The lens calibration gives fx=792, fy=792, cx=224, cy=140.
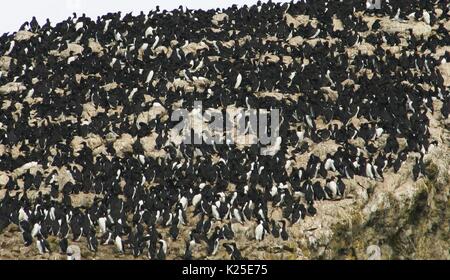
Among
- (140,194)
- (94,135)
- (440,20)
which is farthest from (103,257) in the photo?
(440,20)

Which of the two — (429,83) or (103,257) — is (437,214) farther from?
(103,257)

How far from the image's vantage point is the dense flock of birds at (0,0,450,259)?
21719 mm

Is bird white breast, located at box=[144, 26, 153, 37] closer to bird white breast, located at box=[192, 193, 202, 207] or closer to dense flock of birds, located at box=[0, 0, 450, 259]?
dense flock of birds, located at box=[0, 0, 450, 259]

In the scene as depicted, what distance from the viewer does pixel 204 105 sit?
93.4ft

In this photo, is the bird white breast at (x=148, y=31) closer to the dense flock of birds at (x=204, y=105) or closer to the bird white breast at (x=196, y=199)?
the dense flock of birds at (x=204, y=105)

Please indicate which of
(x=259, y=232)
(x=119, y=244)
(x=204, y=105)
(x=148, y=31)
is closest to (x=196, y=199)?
(x=259, y=232)

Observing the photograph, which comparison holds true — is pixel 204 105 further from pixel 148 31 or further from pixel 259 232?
pixel 148 31

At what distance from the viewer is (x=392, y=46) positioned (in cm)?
3362

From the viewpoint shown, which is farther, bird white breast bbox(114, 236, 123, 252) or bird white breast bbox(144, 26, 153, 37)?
bird white breast bbox(144, 26, 153, 37)

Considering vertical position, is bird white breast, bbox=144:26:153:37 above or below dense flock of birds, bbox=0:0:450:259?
above

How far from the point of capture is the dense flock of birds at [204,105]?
2172 centimetres

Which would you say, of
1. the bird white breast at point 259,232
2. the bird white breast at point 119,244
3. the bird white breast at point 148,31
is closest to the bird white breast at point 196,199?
the bird white breast at point 259,232

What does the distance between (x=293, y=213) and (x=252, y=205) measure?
1224mm

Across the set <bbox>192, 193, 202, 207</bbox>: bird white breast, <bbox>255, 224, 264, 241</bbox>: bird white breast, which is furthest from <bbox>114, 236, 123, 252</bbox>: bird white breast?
<bbox>255, 224, 264, 241</bbox>: bird white breast
